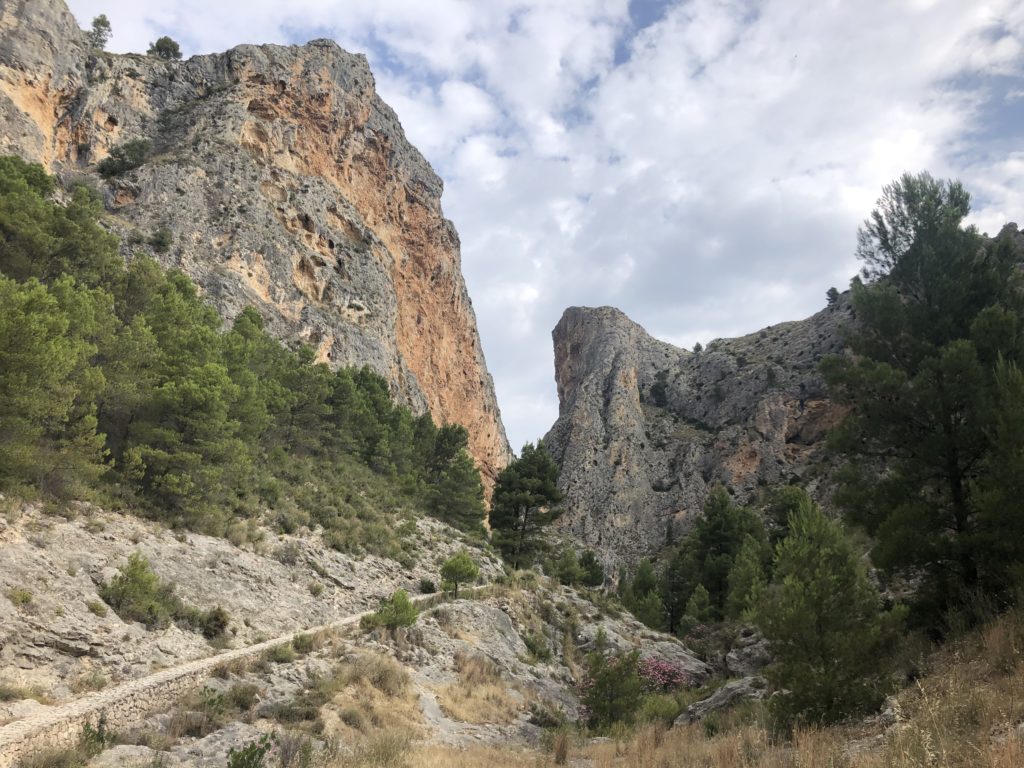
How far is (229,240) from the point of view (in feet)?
173

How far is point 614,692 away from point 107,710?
13.0m

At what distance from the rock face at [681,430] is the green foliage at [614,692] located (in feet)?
178

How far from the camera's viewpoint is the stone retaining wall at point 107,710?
27.2 ft

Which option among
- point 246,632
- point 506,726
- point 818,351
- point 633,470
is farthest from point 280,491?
point 818,351

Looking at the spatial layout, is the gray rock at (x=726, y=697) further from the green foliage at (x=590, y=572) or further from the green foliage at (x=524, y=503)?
the green foliage at (x=590, y=572)

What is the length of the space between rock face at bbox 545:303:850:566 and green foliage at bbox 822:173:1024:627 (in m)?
53.9

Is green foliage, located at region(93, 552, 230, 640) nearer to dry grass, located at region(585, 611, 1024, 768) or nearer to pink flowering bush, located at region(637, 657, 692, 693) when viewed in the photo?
dry grass, located at region(585, 611, 1024, 768)

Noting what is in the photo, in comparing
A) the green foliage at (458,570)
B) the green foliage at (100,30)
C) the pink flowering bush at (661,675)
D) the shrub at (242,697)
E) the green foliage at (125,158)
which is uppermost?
the green foliage at (100,30)

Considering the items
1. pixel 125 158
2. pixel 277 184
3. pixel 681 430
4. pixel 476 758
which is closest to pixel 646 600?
pixel 476 758

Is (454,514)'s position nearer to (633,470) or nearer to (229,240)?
(229,240)

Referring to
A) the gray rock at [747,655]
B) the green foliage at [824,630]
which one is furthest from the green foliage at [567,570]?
the green foliage at [824,630]

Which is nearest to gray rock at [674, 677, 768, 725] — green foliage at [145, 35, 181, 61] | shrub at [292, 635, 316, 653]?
shrub at [292, 635, 316, 653]

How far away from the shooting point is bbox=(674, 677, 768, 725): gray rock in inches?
607

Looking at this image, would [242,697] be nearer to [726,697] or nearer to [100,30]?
[726,697]
